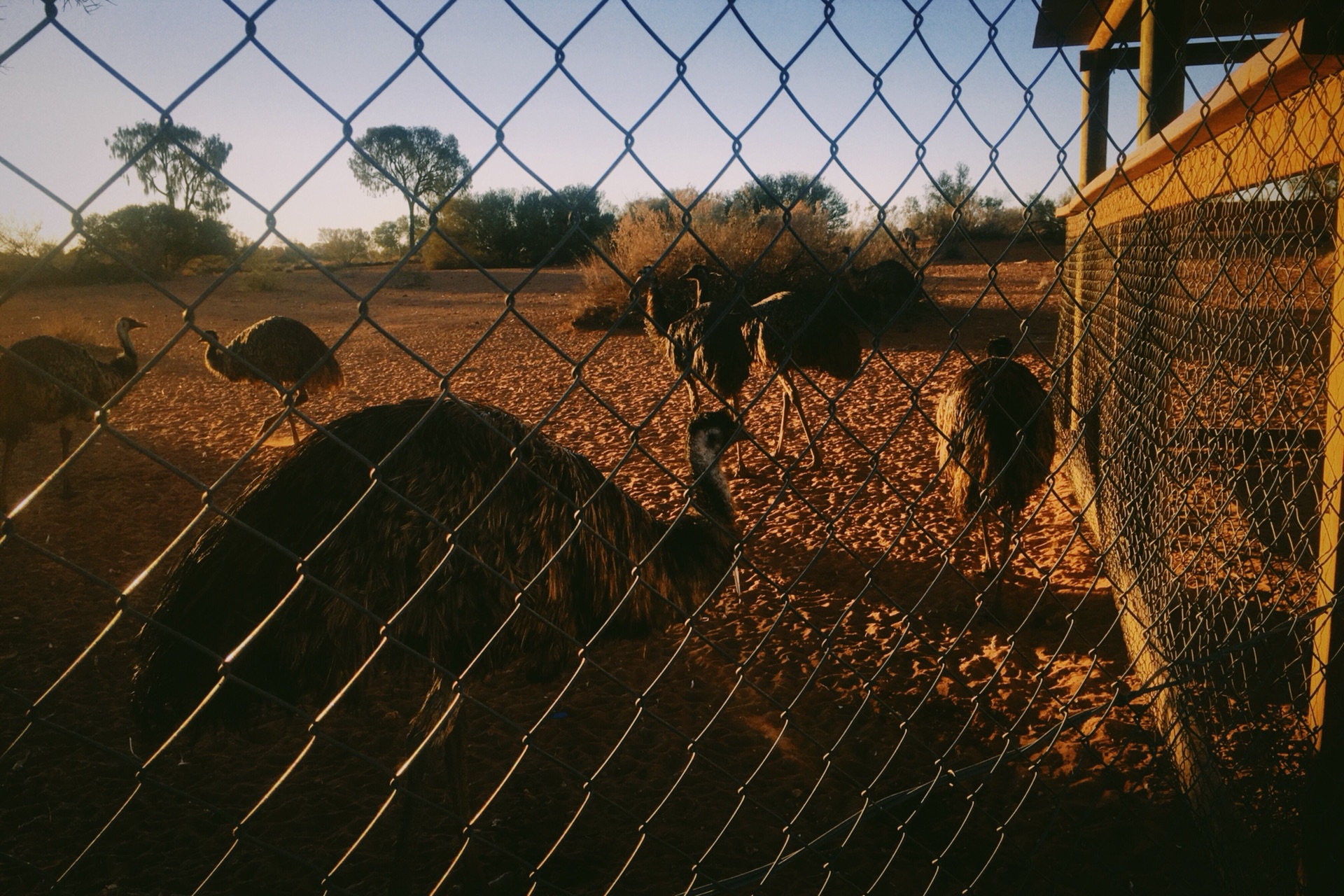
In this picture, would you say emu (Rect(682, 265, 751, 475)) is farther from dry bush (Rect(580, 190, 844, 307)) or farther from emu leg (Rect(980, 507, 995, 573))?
dry bush (Rect(580, 190, 844, 307))

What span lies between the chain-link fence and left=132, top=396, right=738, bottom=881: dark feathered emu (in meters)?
0.01

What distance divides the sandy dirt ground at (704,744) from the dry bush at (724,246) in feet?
26.7

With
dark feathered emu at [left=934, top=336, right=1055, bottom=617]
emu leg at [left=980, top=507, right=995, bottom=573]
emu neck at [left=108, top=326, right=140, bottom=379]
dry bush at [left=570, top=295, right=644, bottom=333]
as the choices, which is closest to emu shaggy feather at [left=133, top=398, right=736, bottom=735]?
dark feathered emu at [left=934, top=336, right=1055, bottom=617]

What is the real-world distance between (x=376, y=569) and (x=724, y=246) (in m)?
13.5

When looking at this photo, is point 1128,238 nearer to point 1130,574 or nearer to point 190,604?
point 1130,574

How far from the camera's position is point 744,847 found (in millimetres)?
2799

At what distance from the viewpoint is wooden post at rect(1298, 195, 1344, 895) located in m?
2.10

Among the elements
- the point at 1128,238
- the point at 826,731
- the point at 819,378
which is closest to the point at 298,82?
the point at 826,731

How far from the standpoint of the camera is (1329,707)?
7.05ft

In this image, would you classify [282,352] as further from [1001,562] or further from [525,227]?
[525,227]

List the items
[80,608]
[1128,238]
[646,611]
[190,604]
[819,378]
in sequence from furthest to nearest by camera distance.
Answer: [819,378] < [80,608] < [1128,238] < [646,611] < [190,604]

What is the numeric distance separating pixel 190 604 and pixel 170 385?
1043 centimetres

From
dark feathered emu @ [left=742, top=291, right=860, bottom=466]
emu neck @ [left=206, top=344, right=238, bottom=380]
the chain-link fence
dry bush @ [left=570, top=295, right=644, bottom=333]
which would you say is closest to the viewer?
the chain-link fence

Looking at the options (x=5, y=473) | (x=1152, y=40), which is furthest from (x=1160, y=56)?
(x=5, y=473)
